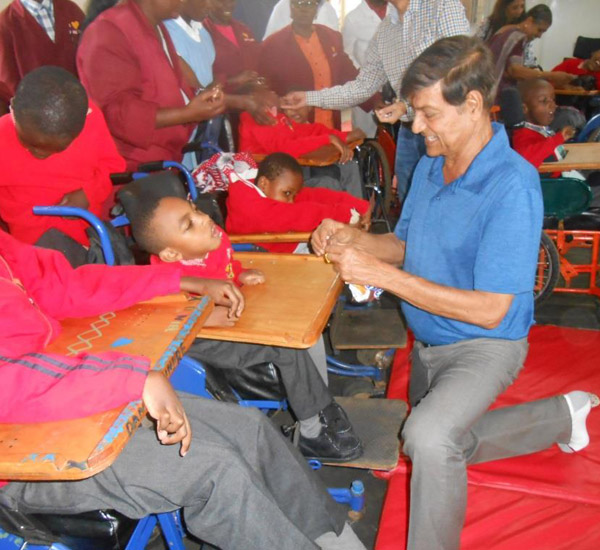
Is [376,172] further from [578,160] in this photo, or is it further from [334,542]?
[334,542]

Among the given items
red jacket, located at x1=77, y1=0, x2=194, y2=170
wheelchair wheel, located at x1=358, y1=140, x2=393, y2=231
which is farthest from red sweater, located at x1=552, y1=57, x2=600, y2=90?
red jacket, located at x1=77, y1=0, x2=194, y2=170

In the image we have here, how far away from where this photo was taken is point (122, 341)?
1.30m

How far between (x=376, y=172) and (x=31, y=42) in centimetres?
275

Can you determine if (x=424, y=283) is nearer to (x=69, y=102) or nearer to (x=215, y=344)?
(x=215, y=344)

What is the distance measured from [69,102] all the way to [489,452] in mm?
2097

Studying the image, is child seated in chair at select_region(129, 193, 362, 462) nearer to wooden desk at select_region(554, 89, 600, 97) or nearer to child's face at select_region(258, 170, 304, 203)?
child's face at select_region(258, 170, 304, 203)

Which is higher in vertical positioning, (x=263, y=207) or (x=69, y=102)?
(x=69, y=102)

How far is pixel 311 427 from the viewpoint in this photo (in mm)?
1911

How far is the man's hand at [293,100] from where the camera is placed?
416 cm

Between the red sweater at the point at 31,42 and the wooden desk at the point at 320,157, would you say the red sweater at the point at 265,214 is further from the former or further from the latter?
the red sweater at the point at 31,42

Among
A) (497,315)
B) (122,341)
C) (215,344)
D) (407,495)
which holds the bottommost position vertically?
(407,495)

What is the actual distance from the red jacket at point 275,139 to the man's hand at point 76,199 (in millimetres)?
1725

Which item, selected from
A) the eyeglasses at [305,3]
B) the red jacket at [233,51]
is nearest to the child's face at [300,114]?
the red jacket at [233,51]

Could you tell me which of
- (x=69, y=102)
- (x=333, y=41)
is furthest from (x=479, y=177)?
(x=333, y=41)
